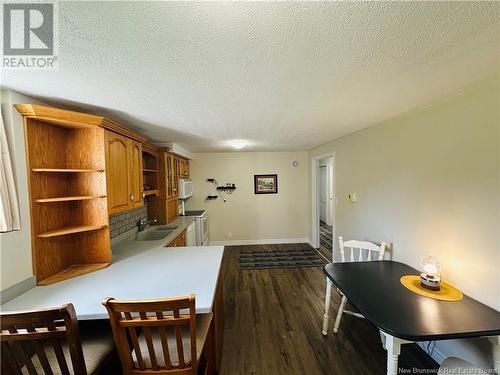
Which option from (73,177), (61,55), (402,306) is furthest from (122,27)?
(402,306)

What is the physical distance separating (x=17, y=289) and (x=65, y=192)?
2.56 ft

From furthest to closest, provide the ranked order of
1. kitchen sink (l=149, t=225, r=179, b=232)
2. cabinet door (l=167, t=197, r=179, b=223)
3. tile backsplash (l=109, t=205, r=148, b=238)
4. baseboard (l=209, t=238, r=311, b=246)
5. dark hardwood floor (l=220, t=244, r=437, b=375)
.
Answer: baseboard (l=209, t=238, r=311, b=246), cabinet door (l=167, t=197, r=179, b=223), kitchen sink (l=149, t=225, r=179, b=232), tile backsplash (l=109, t=205, r=148, b=238), dark hardwood floor (l=220, t=244, r=437, b=375)

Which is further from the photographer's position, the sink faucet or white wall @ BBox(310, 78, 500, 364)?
the sink faucet

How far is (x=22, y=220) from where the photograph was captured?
1436 millimetres

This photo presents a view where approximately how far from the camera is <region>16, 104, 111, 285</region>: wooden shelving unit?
5.03 feet

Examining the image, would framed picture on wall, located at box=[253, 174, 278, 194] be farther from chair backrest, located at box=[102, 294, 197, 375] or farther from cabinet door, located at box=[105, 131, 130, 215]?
chair backrest, located at box=[102, 294, 197, 375]

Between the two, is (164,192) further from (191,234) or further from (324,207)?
(324,207)

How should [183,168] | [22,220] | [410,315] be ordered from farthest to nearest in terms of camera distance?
[183,168]
[22,220]
[410,315]

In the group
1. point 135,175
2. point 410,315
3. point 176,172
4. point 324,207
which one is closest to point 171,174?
point 176,172

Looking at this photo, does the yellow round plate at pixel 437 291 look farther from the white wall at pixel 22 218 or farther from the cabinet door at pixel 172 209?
the cabinet door at pixel 172 209

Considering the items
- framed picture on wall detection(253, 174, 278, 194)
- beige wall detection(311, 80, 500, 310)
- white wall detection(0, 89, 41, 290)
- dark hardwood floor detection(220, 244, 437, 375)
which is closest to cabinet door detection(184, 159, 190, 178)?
framed picture on wall detection(253, 174, 278, 194)

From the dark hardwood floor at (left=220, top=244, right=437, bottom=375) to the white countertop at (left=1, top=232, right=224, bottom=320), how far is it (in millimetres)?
882

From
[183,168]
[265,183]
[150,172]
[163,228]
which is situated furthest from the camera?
[265,183]

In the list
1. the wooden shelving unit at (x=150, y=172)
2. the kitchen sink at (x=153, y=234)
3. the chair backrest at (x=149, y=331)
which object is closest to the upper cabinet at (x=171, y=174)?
the wooden shelving unit at (x=150, y=172)
